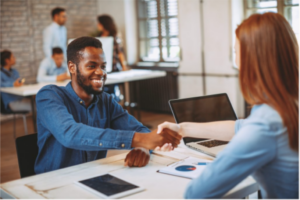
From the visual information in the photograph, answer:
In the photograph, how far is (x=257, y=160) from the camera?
1045 mm

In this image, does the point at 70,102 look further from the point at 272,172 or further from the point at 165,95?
the point at 165,95

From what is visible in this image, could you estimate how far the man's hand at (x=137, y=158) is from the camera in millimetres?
1684

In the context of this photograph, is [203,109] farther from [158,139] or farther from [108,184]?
[108,184]

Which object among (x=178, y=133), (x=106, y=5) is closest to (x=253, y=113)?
(x=178, y=133)

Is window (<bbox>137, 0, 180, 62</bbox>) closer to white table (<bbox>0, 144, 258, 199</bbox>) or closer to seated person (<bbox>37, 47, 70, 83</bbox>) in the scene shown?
seated person (<bbox>37, 47, 70, 83</bbox>)

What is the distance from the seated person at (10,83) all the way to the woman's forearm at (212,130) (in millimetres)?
3485

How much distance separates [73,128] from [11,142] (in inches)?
155

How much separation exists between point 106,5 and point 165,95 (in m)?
2.24

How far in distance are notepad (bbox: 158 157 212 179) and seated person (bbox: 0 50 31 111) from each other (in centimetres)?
352

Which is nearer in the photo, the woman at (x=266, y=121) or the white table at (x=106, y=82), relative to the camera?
the woman at (x=266, y=121)

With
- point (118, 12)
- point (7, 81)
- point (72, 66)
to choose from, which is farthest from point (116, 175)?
point (118, 12)

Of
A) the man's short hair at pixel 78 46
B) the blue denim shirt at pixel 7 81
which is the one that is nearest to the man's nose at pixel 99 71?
the man's short hair at pixel 78 46

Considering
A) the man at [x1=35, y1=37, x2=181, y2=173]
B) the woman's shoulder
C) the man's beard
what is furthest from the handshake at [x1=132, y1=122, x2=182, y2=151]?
the woman's shoulder

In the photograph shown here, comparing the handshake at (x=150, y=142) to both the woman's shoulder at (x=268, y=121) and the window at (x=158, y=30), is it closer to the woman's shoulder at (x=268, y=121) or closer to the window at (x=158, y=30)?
the woman's shoulder at (x=268, y=121)
